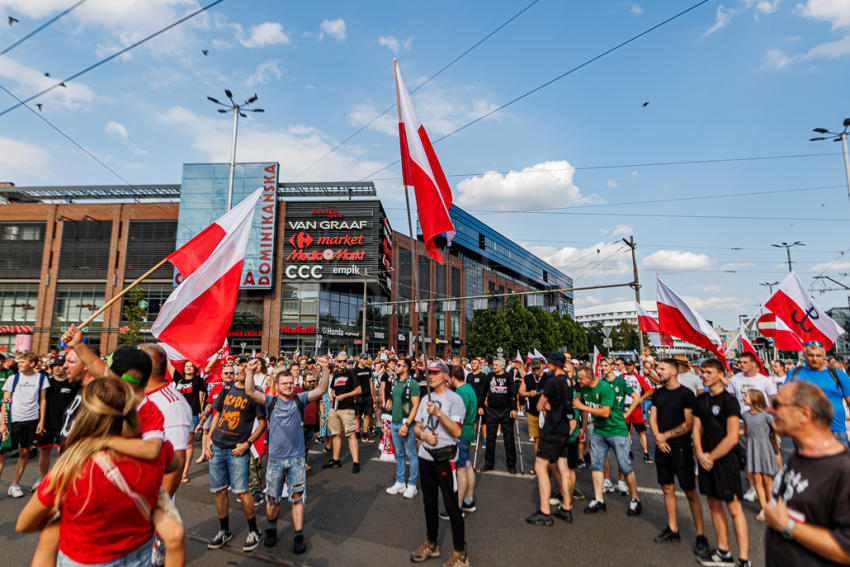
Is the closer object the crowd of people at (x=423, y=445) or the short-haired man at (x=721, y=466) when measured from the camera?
the crowd of people at (x=423, y=445)

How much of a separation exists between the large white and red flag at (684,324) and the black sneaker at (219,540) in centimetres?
693

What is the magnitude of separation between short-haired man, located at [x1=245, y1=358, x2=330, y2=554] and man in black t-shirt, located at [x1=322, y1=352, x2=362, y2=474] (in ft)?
10.5

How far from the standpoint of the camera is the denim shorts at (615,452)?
20.3 feet

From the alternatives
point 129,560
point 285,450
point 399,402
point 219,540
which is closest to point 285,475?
point 285,450

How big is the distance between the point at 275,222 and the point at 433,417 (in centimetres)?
4040

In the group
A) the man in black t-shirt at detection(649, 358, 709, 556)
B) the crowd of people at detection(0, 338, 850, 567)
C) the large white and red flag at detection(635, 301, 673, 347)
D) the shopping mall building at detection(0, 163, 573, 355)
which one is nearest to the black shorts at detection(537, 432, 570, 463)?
the crowd of people at detection(0, 338, 850, 567)

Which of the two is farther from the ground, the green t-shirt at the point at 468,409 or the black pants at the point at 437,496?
the green t-shirt at the point at 468,409

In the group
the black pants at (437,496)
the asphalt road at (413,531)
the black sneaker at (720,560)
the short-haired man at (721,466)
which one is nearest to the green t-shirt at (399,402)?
the asphalt road at (413,531)

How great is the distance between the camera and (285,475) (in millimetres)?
5270

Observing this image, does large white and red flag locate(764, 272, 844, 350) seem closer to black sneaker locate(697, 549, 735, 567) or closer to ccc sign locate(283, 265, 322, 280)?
black sneaker locate(697, 549, 735, 567)

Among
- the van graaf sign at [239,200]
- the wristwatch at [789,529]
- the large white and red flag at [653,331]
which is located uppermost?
the van graaf sign at [239,200]

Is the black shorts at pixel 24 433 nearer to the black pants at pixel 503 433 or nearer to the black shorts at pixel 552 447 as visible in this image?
the black pants at pixel 503 433

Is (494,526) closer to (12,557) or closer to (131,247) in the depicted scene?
(12,557)

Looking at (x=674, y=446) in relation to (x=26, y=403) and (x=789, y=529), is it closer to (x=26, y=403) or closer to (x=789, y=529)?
(x=789, y=529)
